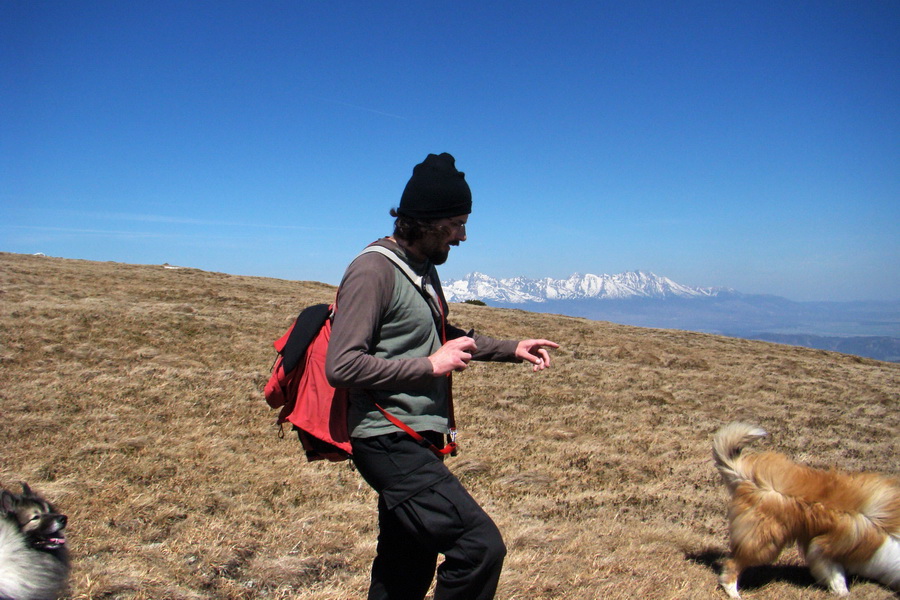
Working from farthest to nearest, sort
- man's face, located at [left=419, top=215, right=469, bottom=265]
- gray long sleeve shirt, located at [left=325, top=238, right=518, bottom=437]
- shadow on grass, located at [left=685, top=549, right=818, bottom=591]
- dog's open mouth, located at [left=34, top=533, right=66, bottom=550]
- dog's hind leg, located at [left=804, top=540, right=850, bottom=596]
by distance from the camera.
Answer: shadow on grass, located at [left=685, top=549, right=818, bottom=591] < dog's hind leg, located at [left=804, top=540, right=850, bottom=596] < dog's open mouth, located at [left=34, top=533, right=66, bottom=550] < man's face, located at [left=419, top=215, right=469, bottom=265] < gray long sleeve shirt, located at [left=325, top=238, right=518, bottom=437]

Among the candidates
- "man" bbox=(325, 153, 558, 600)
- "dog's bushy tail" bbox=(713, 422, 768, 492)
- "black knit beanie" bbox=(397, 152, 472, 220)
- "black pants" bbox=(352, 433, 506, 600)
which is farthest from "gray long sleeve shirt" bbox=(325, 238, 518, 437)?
"dog's bushy tail" bbox=(713, 422, 768, 492)

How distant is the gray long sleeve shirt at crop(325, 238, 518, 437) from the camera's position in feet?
7.58

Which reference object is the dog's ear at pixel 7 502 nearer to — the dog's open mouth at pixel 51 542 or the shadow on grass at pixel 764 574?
the dog's open mouth at pixel 51 542

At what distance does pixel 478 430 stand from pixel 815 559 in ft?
18.8

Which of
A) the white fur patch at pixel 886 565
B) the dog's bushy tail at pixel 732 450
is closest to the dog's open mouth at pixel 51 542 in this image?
the dog's bushy tail at pixel 732 450

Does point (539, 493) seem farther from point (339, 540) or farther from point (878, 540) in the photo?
point (878, 540)

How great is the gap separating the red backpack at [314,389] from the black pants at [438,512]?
11cm

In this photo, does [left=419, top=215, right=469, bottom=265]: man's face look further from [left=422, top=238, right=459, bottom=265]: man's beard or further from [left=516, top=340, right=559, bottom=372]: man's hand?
[left=516, top=340, right=559, bottom=372]: man's hand

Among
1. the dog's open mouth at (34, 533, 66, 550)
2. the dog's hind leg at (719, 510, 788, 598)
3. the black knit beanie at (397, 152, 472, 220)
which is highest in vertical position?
the black knit beanie at (397, 152, 472, 220)

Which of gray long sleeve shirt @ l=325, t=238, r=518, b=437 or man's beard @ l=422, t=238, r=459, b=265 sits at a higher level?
man's beard @ l=422, t=238, r=459, b=265

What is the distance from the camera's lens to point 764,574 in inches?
196

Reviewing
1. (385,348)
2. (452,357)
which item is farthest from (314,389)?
(452,357)

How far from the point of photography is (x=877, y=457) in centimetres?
971

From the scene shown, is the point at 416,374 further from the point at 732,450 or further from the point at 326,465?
the point at 326,465
